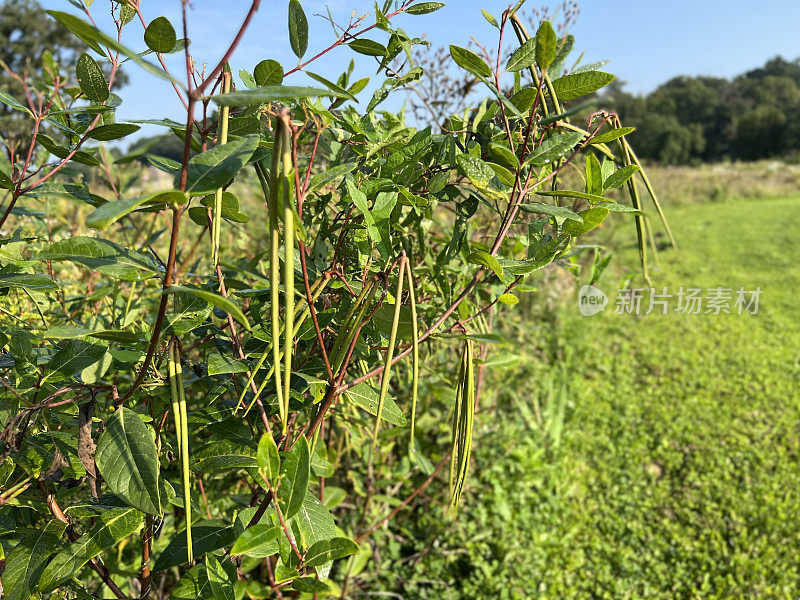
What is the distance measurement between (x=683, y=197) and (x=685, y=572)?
1048cm

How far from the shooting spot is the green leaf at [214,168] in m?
0.39

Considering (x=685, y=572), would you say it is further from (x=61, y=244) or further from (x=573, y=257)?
(x=61, y=244)

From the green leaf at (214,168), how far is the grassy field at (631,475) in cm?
159

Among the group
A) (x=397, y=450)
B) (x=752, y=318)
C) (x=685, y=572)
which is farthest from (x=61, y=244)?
(x=752, y=318)

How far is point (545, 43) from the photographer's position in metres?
0.46

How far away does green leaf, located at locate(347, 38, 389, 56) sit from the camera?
0.60 metres

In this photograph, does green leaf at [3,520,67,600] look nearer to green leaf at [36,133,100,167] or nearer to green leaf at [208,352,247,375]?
green leaf at [208,352,247,375]

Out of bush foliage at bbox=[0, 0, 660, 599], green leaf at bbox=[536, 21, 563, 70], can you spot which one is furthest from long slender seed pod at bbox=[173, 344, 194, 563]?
green leaf at bbox=[536, 21, 563, 70]

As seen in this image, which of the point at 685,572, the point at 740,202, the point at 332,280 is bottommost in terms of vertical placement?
the point at 685,572

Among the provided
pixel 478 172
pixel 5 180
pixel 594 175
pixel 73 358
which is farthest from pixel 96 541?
pixel 594 175

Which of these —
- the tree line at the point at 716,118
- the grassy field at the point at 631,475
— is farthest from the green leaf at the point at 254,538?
the tree line at the point at 716,118

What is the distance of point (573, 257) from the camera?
842 millimetres

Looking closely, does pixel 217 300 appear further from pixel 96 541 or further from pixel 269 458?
pixel 96 541

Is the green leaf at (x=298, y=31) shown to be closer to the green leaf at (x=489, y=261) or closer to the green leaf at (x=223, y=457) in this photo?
the green leaf at (x=489, y=261)
